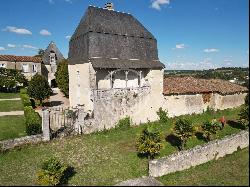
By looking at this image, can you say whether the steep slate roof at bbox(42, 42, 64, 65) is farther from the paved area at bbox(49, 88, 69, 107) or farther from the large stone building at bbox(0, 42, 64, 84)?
the paved area at bbox(49, 88, 69, 107)

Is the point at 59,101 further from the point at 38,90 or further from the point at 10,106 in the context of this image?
the point at 10,106

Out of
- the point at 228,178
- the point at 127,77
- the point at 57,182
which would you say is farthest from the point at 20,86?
the point at 228,178

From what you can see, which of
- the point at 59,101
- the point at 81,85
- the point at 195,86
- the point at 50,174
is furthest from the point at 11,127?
the point at 195,86

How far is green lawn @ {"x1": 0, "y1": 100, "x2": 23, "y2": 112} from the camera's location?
96.8ft

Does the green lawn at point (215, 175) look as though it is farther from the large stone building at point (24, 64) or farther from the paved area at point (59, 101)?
the large stone building at point (24, 64)

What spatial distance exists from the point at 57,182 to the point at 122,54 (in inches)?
550

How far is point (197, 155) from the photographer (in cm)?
1555

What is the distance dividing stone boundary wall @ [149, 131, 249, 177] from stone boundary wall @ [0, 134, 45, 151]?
8.35m

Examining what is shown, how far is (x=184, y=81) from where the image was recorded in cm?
2858

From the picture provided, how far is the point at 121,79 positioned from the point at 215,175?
13.2 m

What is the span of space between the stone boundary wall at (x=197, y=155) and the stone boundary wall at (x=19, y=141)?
835cm

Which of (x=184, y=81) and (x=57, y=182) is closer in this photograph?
(x=57, y=182)

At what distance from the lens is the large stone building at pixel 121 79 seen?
22469 millimetres

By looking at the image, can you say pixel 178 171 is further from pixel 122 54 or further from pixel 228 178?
pixel 122 54
